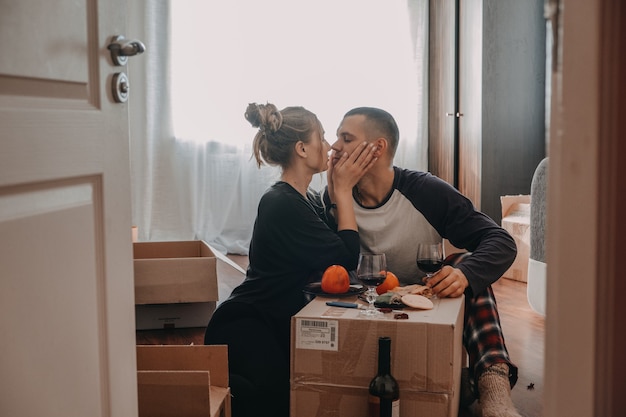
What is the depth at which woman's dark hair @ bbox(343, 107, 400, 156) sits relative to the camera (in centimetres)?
238

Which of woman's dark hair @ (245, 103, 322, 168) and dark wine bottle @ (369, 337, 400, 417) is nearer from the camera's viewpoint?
dark wine bottle @ (369, 337, 400, 417)

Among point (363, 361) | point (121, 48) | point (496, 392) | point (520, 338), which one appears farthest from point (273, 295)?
point (520, 338)

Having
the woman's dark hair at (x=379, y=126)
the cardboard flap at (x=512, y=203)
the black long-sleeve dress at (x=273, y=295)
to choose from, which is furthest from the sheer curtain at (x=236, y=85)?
the black long-sleeve dress at (x=273, y=295)

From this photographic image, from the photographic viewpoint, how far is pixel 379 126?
2.39 m

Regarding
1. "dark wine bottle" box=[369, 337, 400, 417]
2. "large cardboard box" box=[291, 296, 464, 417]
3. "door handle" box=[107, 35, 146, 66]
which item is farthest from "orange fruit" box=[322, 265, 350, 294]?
"door handle" box=[107, 35, 146, 66]

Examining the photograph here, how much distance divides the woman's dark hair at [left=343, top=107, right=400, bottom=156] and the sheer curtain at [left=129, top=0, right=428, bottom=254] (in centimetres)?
275

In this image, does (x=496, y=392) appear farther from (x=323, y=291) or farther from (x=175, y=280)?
(x=175, y=280)

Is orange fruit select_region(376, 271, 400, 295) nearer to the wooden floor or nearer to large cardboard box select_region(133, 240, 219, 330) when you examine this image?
the wooden floor

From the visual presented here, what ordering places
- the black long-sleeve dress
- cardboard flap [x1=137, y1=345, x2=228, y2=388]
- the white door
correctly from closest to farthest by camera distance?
the white door < cardboard flap [x1=137, y1=345, x2=228, y2=388] < the black long-sleeve dress

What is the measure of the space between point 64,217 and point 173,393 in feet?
1.90

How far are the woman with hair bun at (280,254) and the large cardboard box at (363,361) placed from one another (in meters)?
0.34

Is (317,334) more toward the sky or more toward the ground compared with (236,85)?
more toward the ground

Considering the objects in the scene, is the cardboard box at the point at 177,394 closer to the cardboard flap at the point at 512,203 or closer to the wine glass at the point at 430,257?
the wine glass at the point at 430,257

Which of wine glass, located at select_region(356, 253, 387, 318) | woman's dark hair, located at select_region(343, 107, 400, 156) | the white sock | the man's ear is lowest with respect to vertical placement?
the white sock
